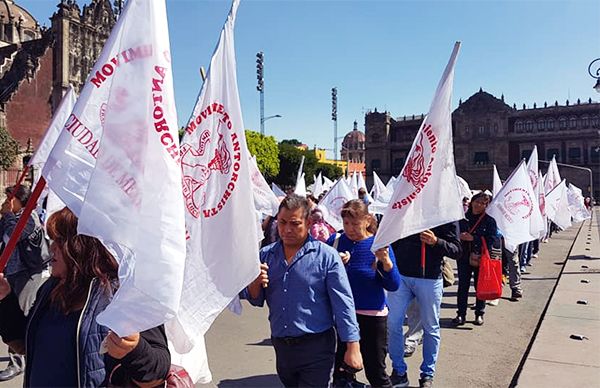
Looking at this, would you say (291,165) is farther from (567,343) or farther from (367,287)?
(367,287)

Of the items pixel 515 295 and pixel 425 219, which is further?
pixel 515 295

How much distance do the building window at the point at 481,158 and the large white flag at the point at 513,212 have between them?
71.4 m

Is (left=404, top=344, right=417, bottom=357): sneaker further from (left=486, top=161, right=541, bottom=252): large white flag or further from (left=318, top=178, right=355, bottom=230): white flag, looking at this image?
(left=318, top=178, right=355, bottom=230): white flag

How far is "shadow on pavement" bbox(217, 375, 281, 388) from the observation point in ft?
15.3

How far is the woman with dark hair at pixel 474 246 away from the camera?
674cm

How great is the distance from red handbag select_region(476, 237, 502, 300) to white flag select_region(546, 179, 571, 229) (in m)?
9.42

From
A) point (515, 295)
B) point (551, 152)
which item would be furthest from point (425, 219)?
point (551, 152)

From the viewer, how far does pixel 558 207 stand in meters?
16.5

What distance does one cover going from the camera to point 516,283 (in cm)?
858

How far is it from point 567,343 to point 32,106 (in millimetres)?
47114

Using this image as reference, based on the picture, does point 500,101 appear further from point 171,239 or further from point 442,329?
point 171,239

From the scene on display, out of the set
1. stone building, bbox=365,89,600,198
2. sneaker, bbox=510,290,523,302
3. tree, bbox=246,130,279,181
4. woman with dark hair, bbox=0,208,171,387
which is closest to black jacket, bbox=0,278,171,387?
woman with dark hair, bbox=0,208,171,387

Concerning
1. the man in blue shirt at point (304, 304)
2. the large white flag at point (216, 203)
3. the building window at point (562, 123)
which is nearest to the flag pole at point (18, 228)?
the large white flag at point (216, 203)

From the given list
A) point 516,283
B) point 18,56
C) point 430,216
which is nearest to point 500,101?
point 18,56
